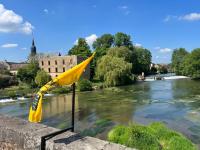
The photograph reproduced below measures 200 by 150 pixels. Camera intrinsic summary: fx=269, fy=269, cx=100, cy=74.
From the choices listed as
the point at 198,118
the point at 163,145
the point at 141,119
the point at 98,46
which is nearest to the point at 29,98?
the point at 141,119

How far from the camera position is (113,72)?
51.9 meters

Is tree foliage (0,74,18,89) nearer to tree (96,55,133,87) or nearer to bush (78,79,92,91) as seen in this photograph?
tree (96,55,133,87)

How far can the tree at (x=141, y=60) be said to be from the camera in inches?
3093

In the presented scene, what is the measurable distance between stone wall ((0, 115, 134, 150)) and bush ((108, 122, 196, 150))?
7.94m

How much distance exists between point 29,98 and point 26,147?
118 feet

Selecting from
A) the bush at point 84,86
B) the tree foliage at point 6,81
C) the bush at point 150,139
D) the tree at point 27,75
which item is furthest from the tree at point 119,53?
the bush at point 150,139

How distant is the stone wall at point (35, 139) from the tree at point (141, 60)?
71738mm

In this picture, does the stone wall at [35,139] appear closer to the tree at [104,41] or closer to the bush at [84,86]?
the bush at [84,86]

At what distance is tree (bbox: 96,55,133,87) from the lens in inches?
2045

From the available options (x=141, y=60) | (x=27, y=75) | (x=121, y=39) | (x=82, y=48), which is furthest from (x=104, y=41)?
(x=27, y=75)

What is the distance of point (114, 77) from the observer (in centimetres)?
5206

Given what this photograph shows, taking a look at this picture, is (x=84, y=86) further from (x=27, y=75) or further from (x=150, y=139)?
(x=150, y=139)

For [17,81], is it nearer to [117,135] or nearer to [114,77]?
[114,77]

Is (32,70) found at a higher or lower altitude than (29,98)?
higher
